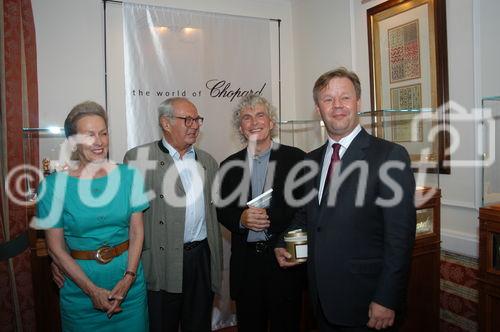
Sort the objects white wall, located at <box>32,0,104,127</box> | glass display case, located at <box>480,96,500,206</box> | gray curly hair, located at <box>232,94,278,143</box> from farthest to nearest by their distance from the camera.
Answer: white wall, located at <box>32,0,104,127</box>, gray curly hair, located at <box>232,94,278,143</box>, glass display case, located at <box>480,96,500,206</box>

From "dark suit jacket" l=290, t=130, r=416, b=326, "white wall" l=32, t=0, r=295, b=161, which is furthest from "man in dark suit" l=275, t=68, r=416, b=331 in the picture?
"white wall" l=32, t=0, r=295, b=161

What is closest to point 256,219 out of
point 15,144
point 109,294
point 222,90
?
point 109,294

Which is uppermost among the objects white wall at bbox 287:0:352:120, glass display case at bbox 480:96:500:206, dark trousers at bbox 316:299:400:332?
white wall at bbox 287:0:352:120

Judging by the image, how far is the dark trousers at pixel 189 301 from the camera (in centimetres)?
207

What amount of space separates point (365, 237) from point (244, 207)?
0.75 m

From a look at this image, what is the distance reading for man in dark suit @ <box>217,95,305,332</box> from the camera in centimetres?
199

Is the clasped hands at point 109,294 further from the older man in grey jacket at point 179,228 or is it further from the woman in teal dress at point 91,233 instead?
the older man in grey jacket at point 179,228

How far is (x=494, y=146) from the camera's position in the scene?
6.94 ft

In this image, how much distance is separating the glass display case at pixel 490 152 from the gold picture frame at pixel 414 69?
28cm

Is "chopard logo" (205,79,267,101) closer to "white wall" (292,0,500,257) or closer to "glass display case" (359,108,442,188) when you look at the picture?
"white wall" (292,0,500,257)

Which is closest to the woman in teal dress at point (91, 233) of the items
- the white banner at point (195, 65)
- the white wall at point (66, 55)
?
the white wall at point (66, 55)

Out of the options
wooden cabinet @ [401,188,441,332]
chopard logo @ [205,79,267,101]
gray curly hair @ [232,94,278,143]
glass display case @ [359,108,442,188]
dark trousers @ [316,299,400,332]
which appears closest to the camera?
dark trousers @ [316,299,400,332]

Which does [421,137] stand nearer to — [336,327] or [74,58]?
[336,327]

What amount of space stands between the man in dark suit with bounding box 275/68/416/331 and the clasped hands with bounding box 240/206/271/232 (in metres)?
0.31
